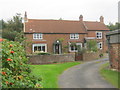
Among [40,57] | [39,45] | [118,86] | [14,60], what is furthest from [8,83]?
[39,45]

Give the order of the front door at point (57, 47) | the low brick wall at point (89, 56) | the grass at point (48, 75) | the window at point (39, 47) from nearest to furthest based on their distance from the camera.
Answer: the grass at point (48, 75) → the low brick wall at point (89, 56) → the window at point (39, 47) → the front door at point (57, 47)

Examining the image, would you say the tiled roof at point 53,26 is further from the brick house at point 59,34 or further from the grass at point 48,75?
the grass at point 48,75

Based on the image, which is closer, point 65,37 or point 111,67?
point 111,67

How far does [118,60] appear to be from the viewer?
40.0 ft

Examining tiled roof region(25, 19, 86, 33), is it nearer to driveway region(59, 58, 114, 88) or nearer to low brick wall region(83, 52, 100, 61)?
low brick wall region(83, 52, 100, 61)

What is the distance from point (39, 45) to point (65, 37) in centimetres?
616

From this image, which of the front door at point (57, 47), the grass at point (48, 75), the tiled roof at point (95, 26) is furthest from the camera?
the tiled roof at point (95, 26)

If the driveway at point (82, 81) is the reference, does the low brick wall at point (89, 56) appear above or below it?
above

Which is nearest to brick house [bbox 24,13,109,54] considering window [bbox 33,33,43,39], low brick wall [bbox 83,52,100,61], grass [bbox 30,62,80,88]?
window [bbox 33,33,43,39]

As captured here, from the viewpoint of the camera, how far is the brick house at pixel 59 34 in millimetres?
31969

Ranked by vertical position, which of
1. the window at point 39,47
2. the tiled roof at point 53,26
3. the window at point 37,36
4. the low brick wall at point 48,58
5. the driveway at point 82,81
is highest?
the tiled roof at point 53,26

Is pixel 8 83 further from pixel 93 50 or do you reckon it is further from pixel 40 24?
pixel 40 24

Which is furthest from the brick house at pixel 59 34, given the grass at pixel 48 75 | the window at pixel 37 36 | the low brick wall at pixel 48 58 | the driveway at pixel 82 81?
the driveway at pixel 82 81

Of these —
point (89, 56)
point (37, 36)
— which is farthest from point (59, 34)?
point (89, 56)
